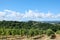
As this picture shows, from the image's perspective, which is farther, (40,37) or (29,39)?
(40,37)

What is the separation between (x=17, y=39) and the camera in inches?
290

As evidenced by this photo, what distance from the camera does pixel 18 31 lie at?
8711mm

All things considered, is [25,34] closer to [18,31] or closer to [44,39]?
[18,31]

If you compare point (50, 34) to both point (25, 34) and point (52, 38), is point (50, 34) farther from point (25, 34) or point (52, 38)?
point (25, 34)

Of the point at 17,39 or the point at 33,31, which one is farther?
the point at 33,31

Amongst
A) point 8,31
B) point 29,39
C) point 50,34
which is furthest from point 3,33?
point 50,34

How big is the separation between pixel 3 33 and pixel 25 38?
140 centimetres

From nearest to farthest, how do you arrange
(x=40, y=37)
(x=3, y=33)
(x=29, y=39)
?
(x=29, y=39)
(x=40, y=37)
(x=3, y=33)

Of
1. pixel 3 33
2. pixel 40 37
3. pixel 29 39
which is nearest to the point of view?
pixel 29 39

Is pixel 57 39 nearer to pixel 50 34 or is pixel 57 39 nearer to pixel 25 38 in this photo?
pixel 50 34

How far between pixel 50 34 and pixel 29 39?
1300 millimetres

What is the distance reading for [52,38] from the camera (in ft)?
24.8

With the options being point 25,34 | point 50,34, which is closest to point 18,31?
point 25,34

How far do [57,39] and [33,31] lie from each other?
4.65 feet
